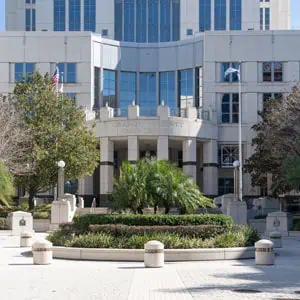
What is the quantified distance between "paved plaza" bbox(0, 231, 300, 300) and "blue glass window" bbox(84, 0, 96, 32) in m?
69.5

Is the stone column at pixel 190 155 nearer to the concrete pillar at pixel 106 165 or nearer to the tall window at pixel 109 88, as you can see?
the concrete pillar at pixel 106 165

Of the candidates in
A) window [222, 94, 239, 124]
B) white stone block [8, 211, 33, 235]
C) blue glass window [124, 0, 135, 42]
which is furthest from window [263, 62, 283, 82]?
white stone block [8, 211, 33, 235]

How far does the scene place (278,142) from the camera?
4944 centimetres

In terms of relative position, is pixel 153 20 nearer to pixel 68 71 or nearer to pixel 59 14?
pixel 59 14

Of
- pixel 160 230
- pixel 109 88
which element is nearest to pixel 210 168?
pixel 109 88

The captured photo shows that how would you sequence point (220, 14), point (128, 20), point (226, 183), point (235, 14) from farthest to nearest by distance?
point (235, 14) < point (220, 14) < point (128, 20) < point (226, 183)

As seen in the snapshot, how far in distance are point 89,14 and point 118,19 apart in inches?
153

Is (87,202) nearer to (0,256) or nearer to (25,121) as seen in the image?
(25,121)

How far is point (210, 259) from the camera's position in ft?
77.9

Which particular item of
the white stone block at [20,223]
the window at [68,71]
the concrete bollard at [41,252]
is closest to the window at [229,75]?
the window at [68,71]

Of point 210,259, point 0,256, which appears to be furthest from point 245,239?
point 0,256

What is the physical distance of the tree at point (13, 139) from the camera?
145 feet

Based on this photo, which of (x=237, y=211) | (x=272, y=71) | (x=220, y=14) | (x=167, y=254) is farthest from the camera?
(x=220, y=14)

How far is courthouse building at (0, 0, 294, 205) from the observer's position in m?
59.5
